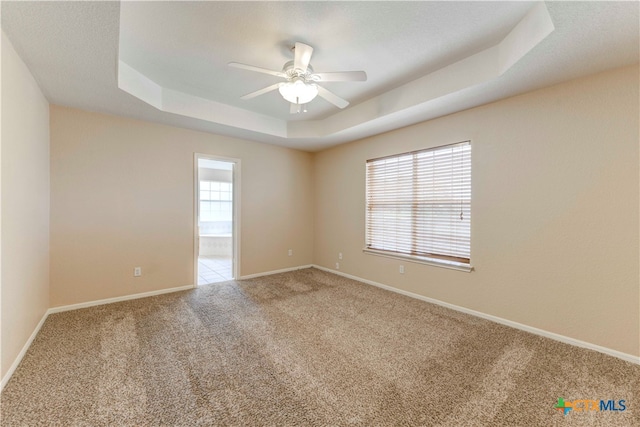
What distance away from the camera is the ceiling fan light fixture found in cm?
230

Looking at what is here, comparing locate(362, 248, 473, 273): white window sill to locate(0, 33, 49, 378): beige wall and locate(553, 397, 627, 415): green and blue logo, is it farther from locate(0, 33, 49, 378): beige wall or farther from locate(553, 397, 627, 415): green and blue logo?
locate(0, 33, 49, 378): beige wall

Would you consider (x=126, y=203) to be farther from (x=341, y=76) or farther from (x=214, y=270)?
(x=341, y=76)

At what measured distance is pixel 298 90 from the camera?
2.31 meters

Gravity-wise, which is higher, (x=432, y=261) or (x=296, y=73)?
(x=296, y=73)

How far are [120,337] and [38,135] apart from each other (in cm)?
214

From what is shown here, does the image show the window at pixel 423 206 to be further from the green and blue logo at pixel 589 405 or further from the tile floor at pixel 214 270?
the tile floor at pixel 214 270

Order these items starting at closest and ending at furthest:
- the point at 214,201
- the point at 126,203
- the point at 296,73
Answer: the point at 296,73
the point at 126,203
the point at 214,201

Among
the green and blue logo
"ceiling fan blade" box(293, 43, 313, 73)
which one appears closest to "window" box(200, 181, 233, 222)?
"ceiling fan blade" box(293, 43, 313, 73)

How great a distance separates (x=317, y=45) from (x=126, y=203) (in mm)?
3094

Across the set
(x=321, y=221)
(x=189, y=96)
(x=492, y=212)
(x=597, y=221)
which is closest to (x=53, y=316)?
(x=189, y=96)

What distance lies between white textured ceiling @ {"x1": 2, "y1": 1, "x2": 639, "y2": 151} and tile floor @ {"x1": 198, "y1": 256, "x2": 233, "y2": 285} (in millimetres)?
2674

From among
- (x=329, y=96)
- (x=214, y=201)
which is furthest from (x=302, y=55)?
(x=214, y=201)

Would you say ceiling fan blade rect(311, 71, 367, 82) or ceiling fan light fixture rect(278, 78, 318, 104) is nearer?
ceiling fan blade rect(311, 71, 367, 82)

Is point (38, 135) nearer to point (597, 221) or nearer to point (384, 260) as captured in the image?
point (384, 260)
